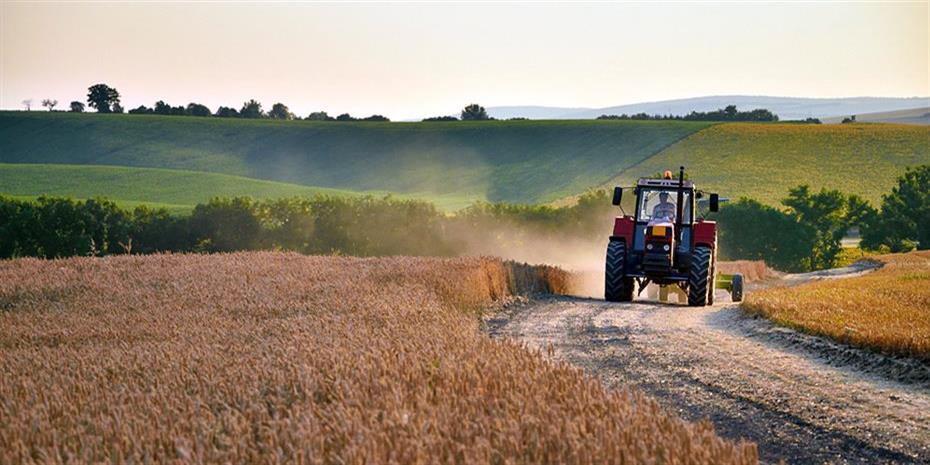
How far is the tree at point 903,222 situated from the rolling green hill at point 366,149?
2105 cm

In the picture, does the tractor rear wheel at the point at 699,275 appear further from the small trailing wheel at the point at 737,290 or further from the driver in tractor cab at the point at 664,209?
the small trailing wheel at the point at 737,290

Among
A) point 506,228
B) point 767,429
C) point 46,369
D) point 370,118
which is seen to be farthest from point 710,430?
point 370,118

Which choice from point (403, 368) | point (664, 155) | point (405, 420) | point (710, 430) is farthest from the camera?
point (664, 155)

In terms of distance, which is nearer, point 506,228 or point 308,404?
point 308,404

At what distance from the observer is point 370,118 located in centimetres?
12700

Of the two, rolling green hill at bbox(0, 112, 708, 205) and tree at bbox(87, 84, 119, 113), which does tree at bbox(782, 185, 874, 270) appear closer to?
rolling green hill at bbox(0, 112, 708, 205)

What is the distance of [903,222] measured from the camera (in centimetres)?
6856

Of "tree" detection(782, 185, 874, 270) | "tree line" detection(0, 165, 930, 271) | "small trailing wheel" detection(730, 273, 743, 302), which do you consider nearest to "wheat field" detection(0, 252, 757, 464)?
"small trailing wheel" detection(730, 273, 743, 302)

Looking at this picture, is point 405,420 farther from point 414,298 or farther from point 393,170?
point 393,170

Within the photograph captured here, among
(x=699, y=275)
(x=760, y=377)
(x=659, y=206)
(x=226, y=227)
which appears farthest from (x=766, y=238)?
(x=760, y=377)

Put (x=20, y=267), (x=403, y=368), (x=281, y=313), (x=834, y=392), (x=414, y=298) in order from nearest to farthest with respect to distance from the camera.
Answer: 1. (x=403, y=368)
2. (x=834, y=392)
3. (x=281, y=313)
4. (x=414, y=298)
5. (x=20, y=267)

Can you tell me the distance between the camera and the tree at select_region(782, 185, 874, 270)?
6625 centimetres

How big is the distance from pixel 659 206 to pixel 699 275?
1.79 meters

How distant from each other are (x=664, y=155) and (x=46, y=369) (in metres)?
82.9
